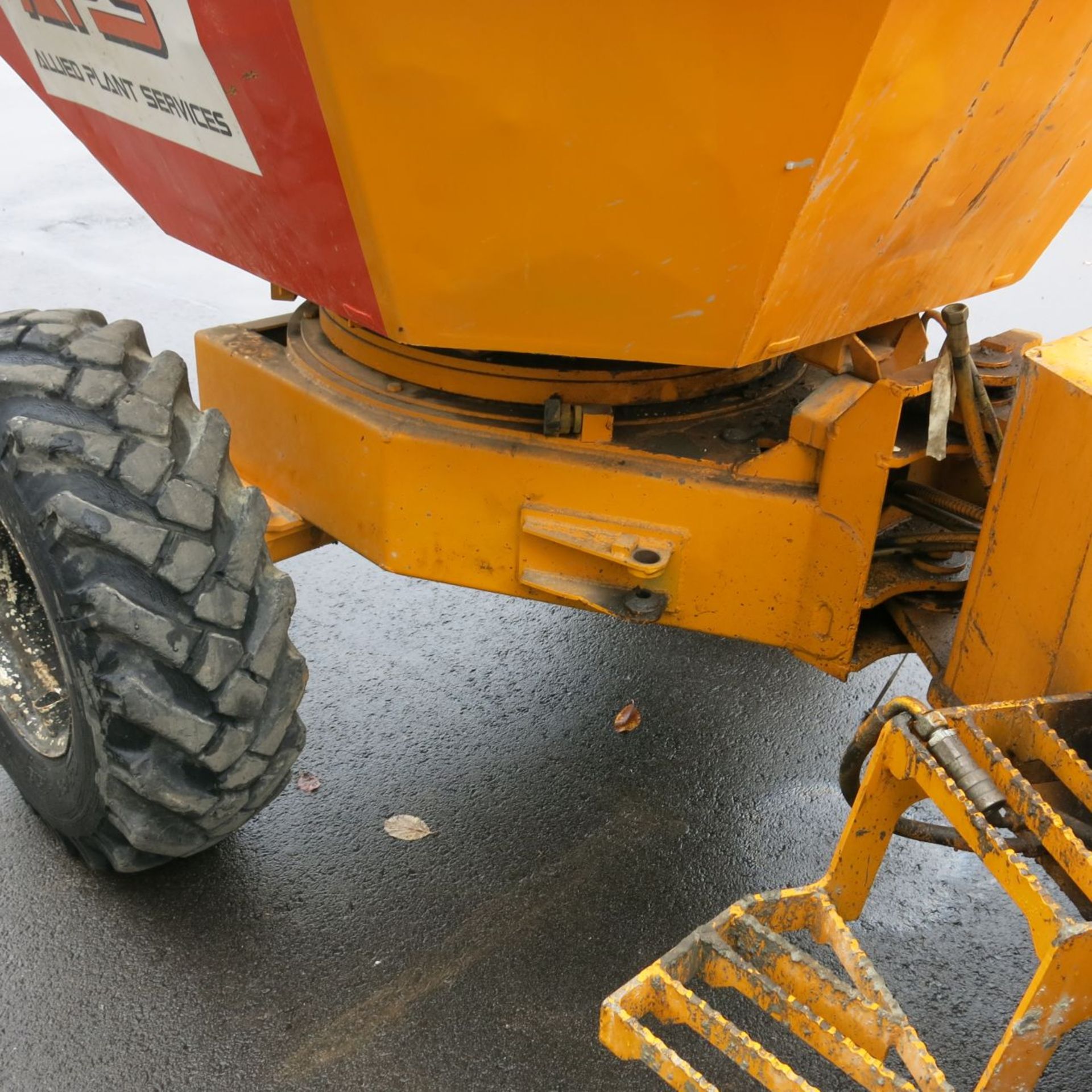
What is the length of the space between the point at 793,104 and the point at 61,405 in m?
1.37

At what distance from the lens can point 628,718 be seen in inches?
124

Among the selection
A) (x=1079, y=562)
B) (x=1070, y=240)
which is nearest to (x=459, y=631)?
(x=1079, y=562)

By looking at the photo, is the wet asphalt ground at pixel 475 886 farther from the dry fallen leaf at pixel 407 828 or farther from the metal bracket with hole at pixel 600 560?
the metal bracket with hole at pixel 600 560

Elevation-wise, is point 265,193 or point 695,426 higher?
point 265,193

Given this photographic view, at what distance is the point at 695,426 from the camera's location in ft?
7.77

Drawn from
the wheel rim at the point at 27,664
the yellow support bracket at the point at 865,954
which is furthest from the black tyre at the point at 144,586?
the yellow support bracket at the point at 865,954

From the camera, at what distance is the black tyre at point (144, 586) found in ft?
6.65

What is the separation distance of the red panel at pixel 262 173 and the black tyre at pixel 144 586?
292mm

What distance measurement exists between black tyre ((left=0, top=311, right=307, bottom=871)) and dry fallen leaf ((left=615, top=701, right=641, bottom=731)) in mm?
1043

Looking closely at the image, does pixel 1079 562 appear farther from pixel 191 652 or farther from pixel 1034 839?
pixel 191 652

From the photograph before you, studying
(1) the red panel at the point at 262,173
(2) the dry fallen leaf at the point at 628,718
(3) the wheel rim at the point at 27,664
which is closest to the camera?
(1) the red panel at the point at 262,173

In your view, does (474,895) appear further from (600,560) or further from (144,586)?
(144,586)

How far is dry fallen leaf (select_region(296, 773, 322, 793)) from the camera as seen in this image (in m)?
2.86

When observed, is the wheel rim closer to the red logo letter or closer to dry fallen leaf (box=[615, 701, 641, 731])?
the red logo letter
